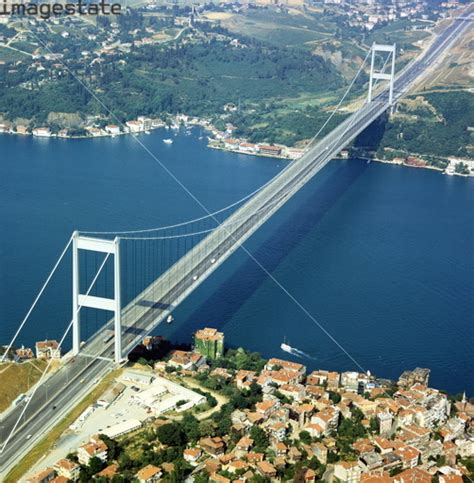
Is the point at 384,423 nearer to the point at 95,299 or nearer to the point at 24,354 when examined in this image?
the point at 95,299

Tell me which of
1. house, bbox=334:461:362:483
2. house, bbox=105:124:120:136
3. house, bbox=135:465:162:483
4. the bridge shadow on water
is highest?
house, bbox=105:124:120:136

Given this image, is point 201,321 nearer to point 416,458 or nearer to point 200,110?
point 416,458

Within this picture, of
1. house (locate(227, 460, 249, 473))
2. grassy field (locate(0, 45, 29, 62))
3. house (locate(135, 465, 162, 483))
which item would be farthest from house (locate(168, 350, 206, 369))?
grassy field (locate(0, 45, 29, 62))

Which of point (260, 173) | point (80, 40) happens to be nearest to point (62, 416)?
point (260, 173)

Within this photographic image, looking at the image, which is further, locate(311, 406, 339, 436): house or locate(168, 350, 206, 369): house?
locate(168, 350, 206, 369): house

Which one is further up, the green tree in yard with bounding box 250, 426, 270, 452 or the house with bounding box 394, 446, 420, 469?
the green tree in yard with bounding box 250, 426, 270, 452

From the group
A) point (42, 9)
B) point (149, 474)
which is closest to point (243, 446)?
point (149, 474)

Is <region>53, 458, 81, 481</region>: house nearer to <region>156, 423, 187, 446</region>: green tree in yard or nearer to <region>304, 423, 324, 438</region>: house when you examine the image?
<region>156, 423, 187, 446</region>: green tree in yard
